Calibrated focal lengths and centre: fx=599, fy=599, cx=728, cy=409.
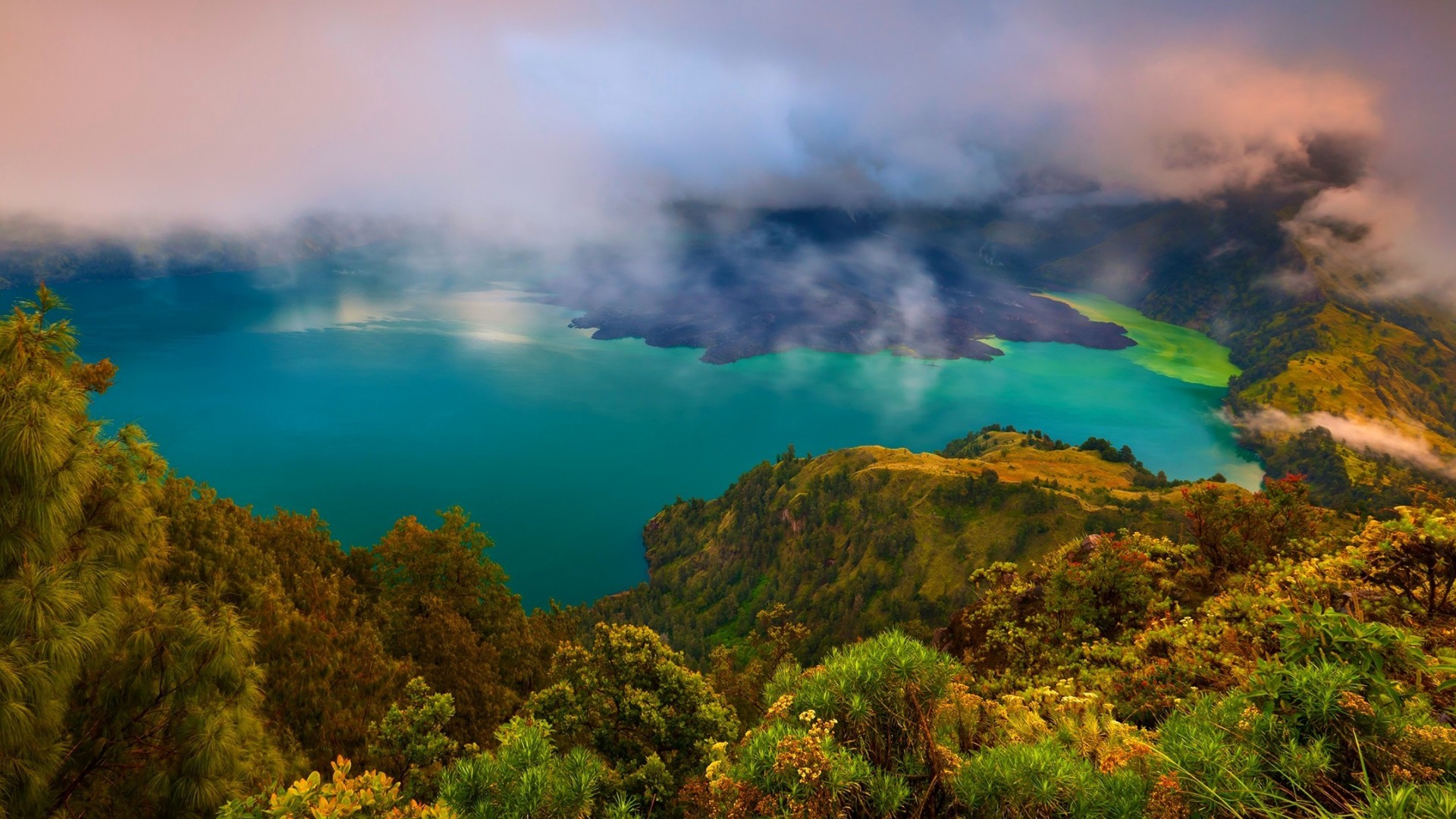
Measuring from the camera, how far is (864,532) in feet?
358

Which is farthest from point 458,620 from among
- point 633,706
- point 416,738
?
point 416,738

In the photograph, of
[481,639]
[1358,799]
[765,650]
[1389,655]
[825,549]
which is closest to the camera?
[1358,799]

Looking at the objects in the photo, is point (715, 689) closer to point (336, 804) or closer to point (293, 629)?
point (293, 629)

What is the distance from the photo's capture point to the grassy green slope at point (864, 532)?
92.2m

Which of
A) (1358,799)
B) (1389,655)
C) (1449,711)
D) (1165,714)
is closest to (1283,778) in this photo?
(1358,799)

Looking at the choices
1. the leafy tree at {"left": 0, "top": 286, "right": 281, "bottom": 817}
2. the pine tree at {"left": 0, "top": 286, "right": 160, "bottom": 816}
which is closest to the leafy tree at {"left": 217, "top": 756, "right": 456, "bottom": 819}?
the pine tree at {"left": 0, "top": 286, "right": 160, "bottom": 816}

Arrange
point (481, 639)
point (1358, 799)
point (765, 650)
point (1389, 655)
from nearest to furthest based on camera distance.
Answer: point (1358, 799), point (1389, 655), point (765, 650), point (481, 639)

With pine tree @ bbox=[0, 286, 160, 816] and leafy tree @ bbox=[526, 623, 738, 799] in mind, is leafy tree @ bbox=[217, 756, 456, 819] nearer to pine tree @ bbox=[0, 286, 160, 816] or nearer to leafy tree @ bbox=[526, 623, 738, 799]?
pine tree @ bbox=[0, 286, 160, 816]

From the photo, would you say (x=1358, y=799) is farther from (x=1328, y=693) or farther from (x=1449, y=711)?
(x=1449, y=711)

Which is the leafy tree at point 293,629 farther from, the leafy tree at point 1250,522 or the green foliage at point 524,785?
the leafy tree at point 1250,522

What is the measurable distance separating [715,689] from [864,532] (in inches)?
3621

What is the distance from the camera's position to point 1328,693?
4.24 metres

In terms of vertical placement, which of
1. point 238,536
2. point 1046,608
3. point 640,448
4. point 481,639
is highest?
point 640,448

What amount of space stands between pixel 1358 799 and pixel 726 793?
4404 millimetres
